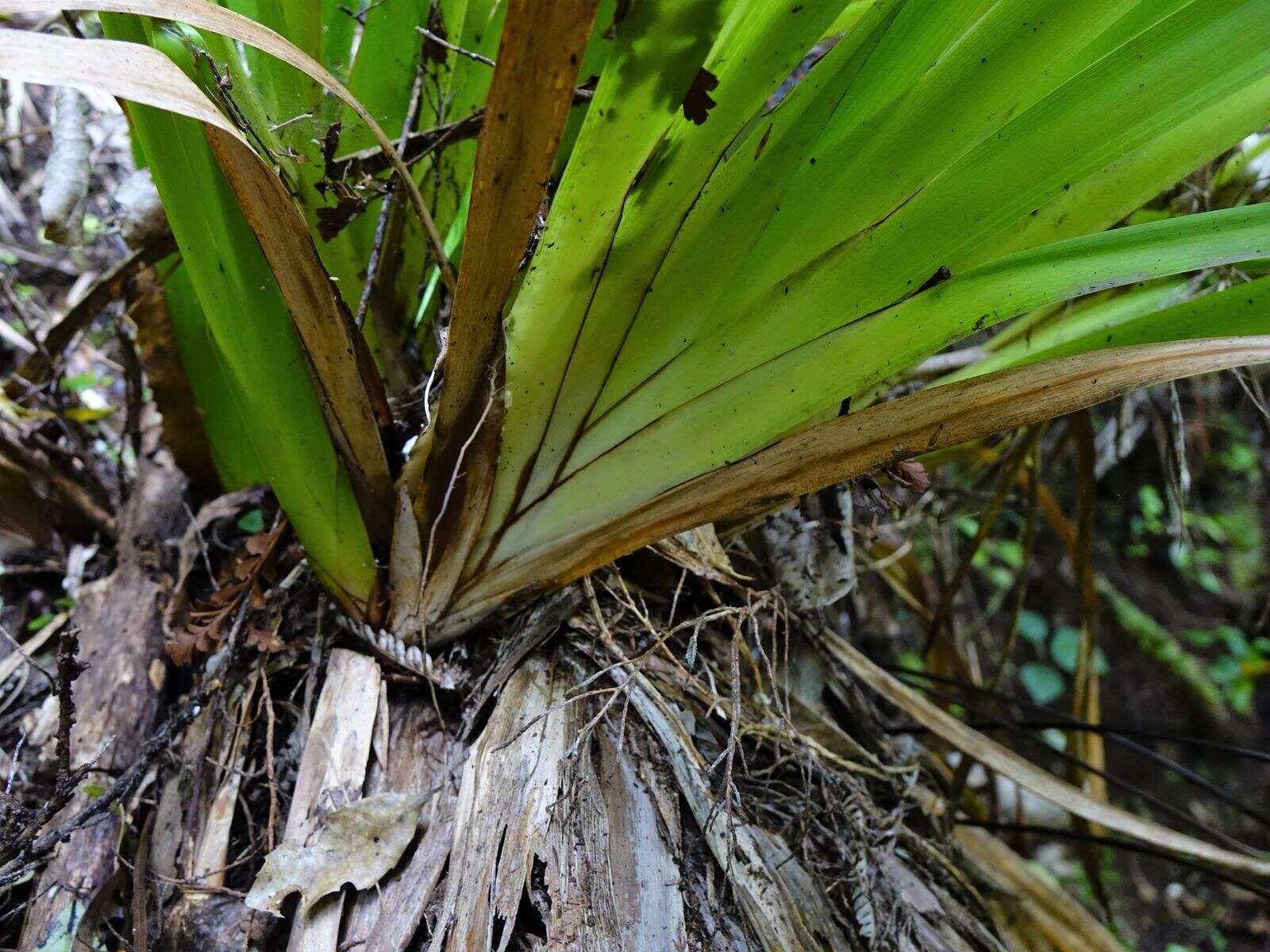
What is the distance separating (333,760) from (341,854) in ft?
0.30

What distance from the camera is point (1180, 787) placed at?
9.36 feet

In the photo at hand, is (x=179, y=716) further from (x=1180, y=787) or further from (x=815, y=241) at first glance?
(x=1180, y=787)

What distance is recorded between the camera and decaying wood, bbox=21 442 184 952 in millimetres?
712

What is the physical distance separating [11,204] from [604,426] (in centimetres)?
159

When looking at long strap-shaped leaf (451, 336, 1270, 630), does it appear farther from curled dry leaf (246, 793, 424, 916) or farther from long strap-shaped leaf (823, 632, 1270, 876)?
long strap-shaped leaf (823, 632, 1270, 876)

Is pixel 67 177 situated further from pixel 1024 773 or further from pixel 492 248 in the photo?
pixel 1024 773

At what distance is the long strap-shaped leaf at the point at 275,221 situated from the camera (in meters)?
0.40

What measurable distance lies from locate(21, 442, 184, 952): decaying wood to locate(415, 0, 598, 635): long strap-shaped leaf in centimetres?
36

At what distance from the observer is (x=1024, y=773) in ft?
3.11

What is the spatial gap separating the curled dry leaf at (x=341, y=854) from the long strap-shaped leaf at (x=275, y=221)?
0.20 m

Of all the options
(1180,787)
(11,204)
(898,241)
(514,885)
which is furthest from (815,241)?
(1180,787)

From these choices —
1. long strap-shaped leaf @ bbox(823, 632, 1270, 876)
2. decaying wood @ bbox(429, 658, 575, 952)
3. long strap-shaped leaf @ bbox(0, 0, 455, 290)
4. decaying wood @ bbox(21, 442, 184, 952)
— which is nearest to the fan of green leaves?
long strap-shaped leaf @ bbox(0, 0, 455, 290)

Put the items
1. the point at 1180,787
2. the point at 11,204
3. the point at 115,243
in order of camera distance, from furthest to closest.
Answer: the point at 1180,787 → the point at 11,204 → the point at 115,243

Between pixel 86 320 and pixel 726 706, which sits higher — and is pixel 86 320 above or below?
above
